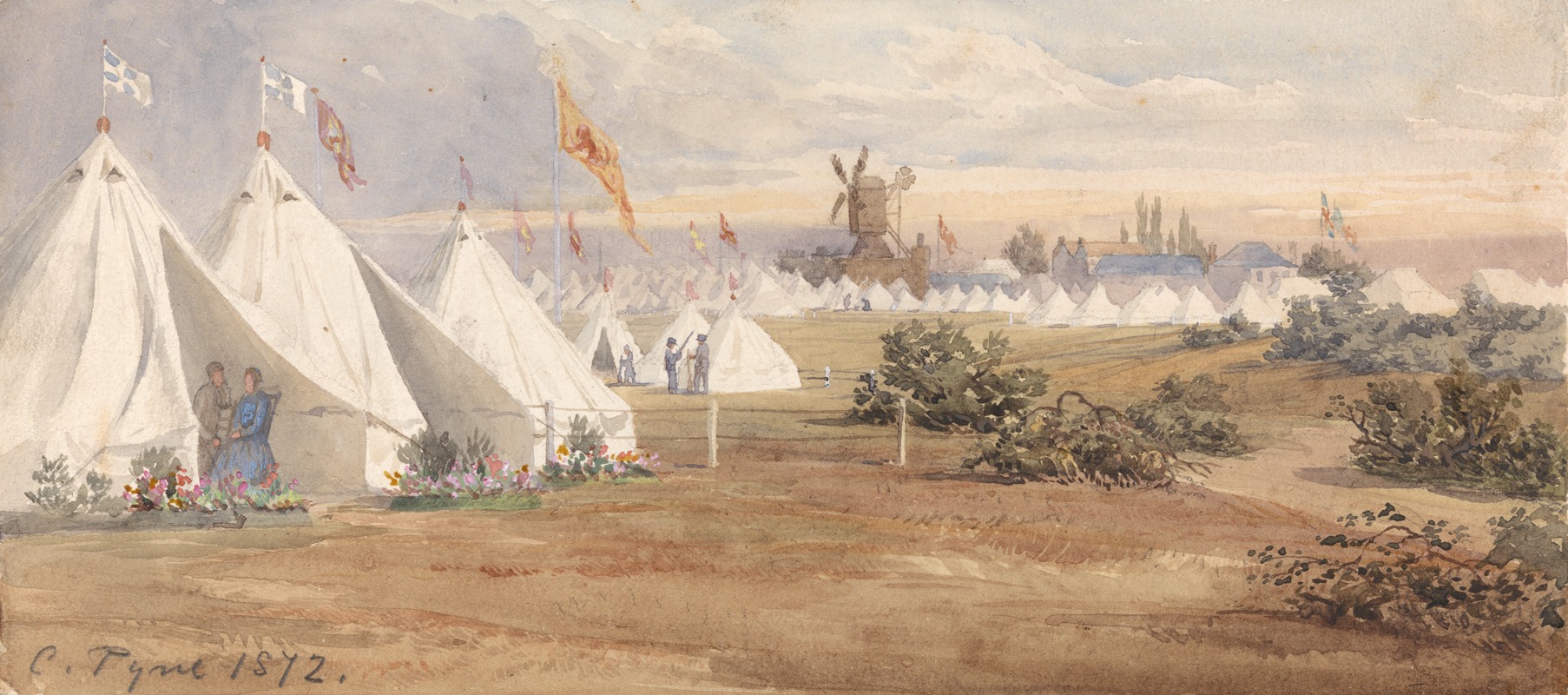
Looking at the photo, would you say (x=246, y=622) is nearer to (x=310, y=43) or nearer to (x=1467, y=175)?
(x=310, y=43)

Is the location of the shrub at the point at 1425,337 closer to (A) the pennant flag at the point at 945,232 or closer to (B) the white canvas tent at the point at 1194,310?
(A) the pennant flag at the point at 945,232

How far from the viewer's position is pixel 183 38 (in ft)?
35.4

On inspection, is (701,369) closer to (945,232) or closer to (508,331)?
(945,232)

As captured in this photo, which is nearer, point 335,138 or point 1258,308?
point 335,138

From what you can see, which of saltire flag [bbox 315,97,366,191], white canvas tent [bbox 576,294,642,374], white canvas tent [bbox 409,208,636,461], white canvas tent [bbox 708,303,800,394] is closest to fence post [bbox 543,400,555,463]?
white canvas tent [bbox 409,208,636,461]

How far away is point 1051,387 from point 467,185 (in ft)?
38.1

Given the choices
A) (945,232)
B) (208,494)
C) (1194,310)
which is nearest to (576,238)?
(945,232)

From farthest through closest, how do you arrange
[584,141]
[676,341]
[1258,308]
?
[1258,308], [676,341], [584,141]

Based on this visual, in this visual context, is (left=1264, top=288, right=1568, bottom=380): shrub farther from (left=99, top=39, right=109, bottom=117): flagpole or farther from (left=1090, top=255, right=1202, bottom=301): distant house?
(left=1090, top=255, right=1202, bottom=301): distant house

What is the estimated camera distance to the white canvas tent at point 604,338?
25.8 meters

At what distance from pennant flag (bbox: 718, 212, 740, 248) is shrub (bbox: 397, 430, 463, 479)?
6109 mm

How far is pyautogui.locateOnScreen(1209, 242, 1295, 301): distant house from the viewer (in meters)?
42.8

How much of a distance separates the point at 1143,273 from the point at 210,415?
169ft

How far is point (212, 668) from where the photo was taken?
7.08 m
